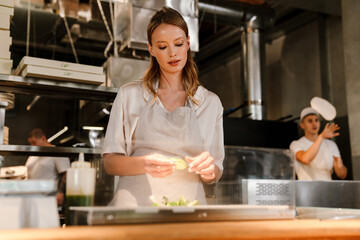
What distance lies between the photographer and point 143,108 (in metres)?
1.64

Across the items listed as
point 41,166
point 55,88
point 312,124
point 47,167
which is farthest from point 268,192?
point 312,124

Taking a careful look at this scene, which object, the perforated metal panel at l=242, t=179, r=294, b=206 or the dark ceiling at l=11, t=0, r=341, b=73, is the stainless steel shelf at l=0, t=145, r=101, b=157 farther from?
the dark ceiling at l=11, t=0, r=341, b=73

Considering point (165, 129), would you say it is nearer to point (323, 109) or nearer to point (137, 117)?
point (137, 117)

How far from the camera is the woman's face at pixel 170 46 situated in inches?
66.3

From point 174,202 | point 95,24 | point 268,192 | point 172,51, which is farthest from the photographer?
point 95,24

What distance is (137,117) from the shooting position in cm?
161

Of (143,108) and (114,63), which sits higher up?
(114,63)

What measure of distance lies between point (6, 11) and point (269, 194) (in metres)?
1.99

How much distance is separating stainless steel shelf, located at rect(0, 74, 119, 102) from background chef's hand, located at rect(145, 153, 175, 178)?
1635mm

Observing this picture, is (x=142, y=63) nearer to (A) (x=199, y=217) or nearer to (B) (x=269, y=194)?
(B) (x=269, y=194)

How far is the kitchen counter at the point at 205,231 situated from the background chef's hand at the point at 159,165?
0.22m

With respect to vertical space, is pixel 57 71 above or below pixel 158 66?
above

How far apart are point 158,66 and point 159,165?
662 millimetres

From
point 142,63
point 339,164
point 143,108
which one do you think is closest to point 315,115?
point 339,164
